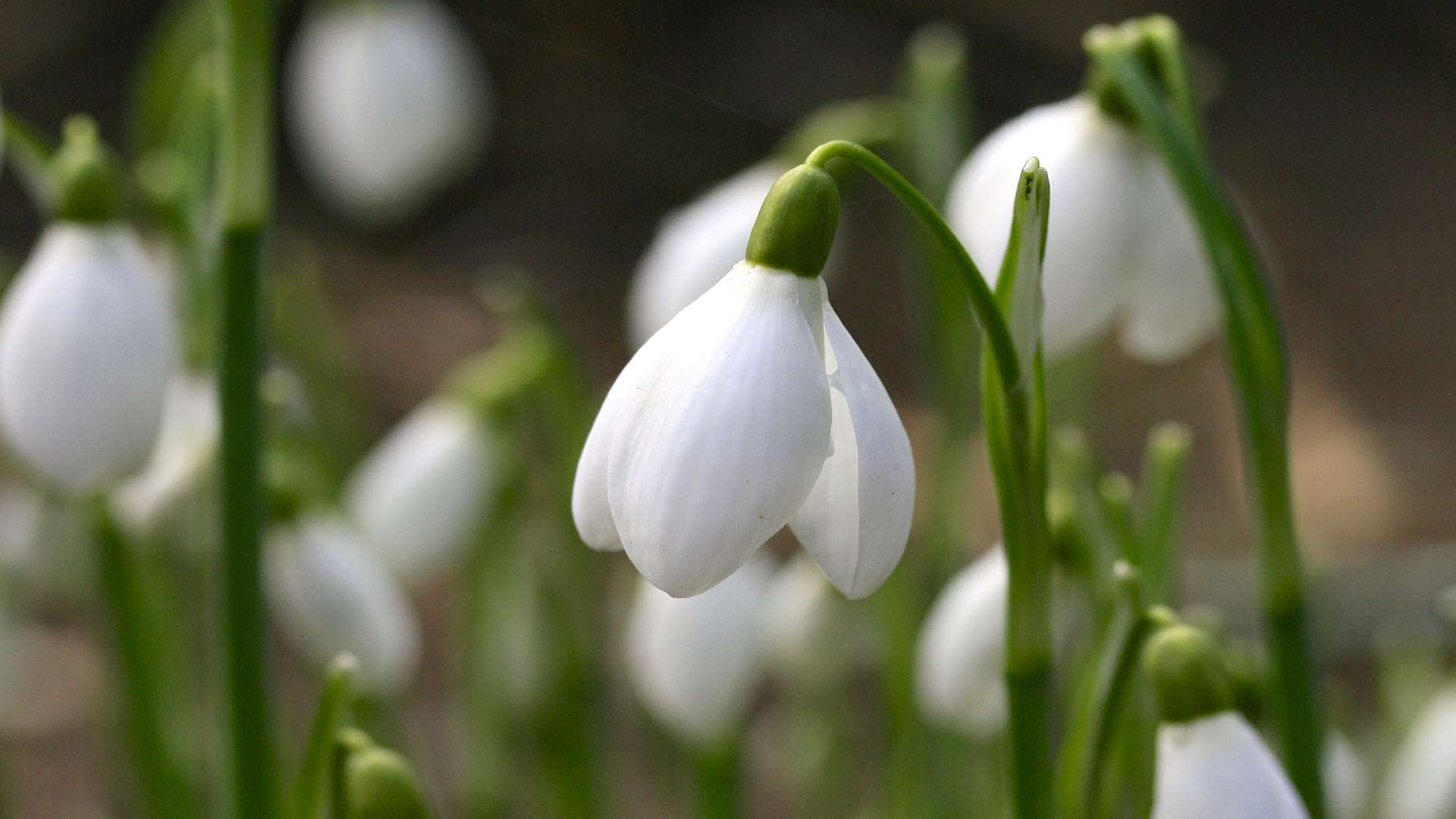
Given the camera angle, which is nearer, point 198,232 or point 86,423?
point 86,423

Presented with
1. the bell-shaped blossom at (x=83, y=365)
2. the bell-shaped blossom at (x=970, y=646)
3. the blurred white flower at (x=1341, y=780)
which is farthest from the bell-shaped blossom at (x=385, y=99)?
the blurred white flower at (x=1341, y=780)

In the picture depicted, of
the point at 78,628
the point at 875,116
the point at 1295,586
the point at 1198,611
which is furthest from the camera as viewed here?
the point at 78,628

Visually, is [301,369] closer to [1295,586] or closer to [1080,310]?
[1080,310]

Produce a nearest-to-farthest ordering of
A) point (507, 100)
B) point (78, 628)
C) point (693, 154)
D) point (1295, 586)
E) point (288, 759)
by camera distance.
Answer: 1. point (1295, 586)
2. point (288, 759)
3. point (78, 628)
4. point (693, 154)
5. point (507, 100)

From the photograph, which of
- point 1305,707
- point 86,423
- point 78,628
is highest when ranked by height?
point 86,423

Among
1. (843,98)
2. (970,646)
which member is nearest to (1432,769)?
(970,646)

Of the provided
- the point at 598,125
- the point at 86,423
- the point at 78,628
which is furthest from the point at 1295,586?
the point at 598,125
